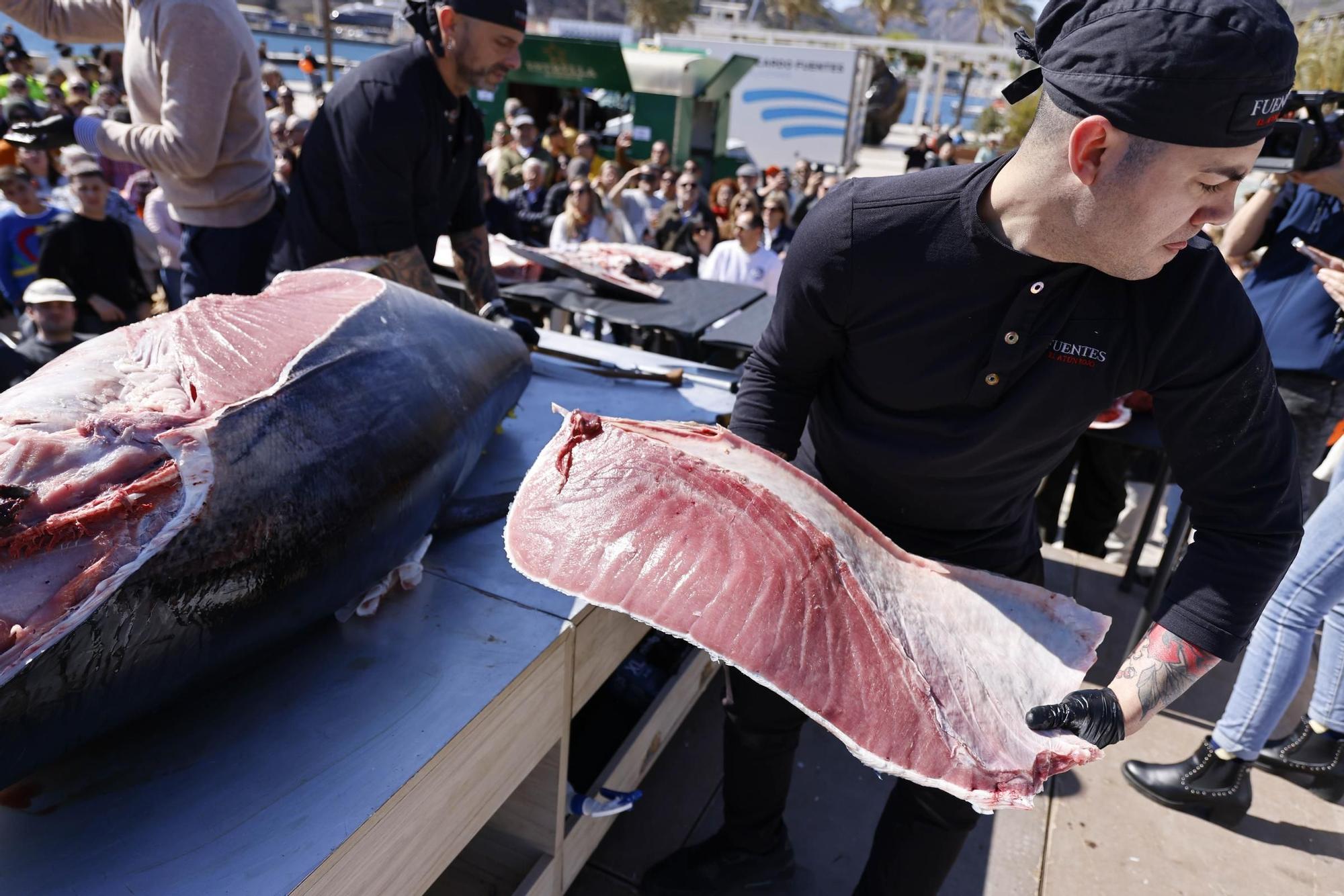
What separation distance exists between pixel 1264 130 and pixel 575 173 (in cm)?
755

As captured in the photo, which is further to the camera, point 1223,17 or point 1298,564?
point 1298,564

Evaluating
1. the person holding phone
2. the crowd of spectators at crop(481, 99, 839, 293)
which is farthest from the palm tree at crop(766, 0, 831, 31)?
the person holding phone

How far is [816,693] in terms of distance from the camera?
1.39 m

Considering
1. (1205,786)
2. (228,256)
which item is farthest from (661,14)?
(1205,786)

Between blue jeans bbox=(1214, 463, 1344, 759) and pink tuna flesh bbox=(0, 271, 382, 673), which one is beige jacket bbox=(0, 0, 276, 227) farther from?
blue jeans bbox=(1214, 463, 1344, 759)

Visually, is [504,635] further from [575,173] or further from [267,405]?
[575,173]

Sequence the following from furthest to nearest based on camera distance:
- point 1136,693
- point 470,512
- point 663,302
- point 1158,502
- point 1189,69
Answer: point 663,302 → point 1158,502 → point 470,512 → point 1136,693 → point 1189,69

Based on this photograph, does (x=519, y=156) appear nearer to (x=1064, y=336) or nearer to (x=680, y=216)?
(x=680, y=216)

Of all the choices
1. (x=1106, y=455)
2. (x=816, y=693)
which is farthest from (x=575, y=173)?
(x=816, y=693)

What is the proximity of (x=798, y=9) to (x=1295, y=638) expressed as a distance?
46375 millimetres

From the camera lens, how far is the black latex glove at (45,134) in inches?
104

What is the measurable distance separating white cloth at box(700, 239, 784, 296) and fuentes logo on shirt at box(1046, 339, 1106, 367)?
5.07m

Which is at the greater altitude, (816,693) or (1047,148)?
(1047,148)

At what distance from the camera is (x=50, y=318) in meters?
3.66
